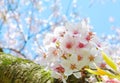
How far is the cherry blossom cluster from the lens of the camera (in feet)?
3.74

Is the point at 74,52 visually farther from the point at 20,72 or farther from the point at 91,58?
the point at 20,72

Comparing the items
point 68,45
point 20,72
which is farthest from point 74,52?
point 20,72

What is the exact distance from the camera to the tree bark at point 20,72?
1.32 m

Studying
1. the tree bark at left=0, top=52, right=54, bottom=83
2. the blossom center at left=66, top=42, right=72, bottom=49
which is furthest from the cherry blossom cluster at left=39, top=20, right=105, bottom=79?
the tree bark at left=0, top=52, right=54, bottom=83

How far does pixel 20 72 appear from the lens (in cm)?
141

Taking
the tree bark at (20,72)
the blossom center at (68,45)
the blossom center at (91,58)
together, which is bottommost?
the blossom center at (91,58)

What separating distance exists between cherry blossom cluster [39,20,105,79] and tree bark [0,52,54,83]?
12 cm

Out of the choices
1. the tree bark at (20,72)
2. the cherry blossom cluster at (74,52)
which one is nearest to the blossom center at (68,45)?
the cherry blossom cluster at (74,52)

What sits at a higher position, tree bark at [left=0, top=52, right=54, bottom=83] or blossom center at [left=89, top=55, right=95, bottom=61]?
tree bark at [left=0, top=52, right=54, bottom=83]

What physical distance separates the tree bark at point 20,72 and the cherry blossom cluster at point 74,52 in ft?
0.39

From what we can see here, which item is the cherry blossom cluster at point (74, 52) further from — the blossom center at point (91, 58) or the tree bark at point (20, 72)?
the tree bark at point (20, 72)

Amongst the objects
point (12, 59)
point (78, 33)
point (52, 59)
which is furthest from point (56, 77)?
point (12, 59)

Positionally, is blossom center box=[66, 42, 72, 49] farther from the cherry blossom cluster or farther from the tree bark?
the tree bark

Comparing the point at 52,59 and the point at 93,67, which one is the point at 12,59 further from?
the point at 93,67
